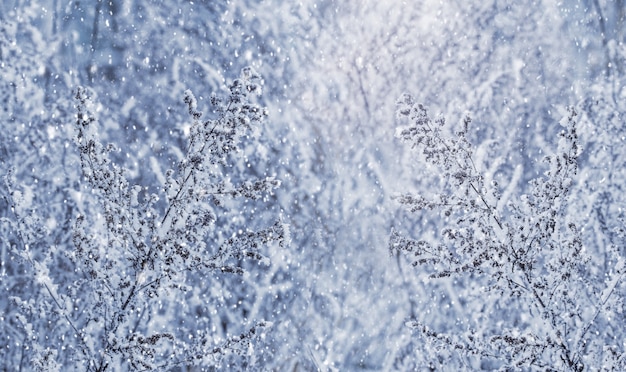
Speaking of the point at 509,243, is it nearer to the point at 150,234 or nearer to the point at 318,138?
the point at 150,234

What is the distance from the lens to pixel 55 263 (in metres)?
6.52

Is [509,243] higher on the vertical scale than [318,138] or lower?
lower

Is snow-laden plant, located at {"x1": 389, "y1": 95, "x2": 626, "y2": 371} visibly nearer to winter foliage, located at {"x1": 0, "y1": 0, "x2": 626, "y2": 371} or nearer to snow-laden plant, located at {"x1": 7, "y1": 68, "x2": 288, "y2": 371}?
snow-laden plant, located at {"x1": 7, "y1": 68, "x2": 288, "y2": 371}

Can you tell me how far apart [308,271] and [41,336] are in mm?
3370

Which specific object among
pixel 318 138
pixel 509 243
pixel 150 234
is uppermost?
pixel 318 138

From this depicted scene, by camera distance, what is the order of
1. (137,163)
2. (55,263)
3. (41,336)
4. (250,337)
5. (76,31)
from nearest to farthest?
(250,337) → (41,336) → (55,263) → (137,163) → (76,31)

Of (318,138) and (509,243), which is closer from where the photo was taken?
(509,243)

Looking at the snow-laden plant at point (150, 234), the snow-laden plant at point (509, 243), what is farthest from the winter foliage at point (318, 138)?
the snow-laden plant at point (150, 234)

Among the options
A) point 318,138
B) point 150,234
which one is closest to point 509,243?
point 150,234

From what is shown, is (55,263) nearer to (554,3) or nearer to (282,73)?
(282,73)

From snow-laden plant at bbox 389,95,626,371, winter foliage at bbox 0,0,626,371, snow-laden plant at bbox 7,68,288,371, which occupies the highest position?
winter foliage at bbox 0,0,626,371

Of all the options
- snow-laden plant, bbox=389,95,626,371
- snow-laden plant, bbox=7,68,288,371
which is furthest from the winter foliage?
→ snow-laden plant, bbox=7,68,288,371

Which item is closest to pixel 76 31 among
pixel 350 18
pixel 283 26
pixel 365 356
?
pixel 283 26

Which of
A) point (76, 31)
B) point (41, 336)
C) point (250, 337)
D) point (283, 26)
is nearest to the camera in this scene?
point (250, 337)
